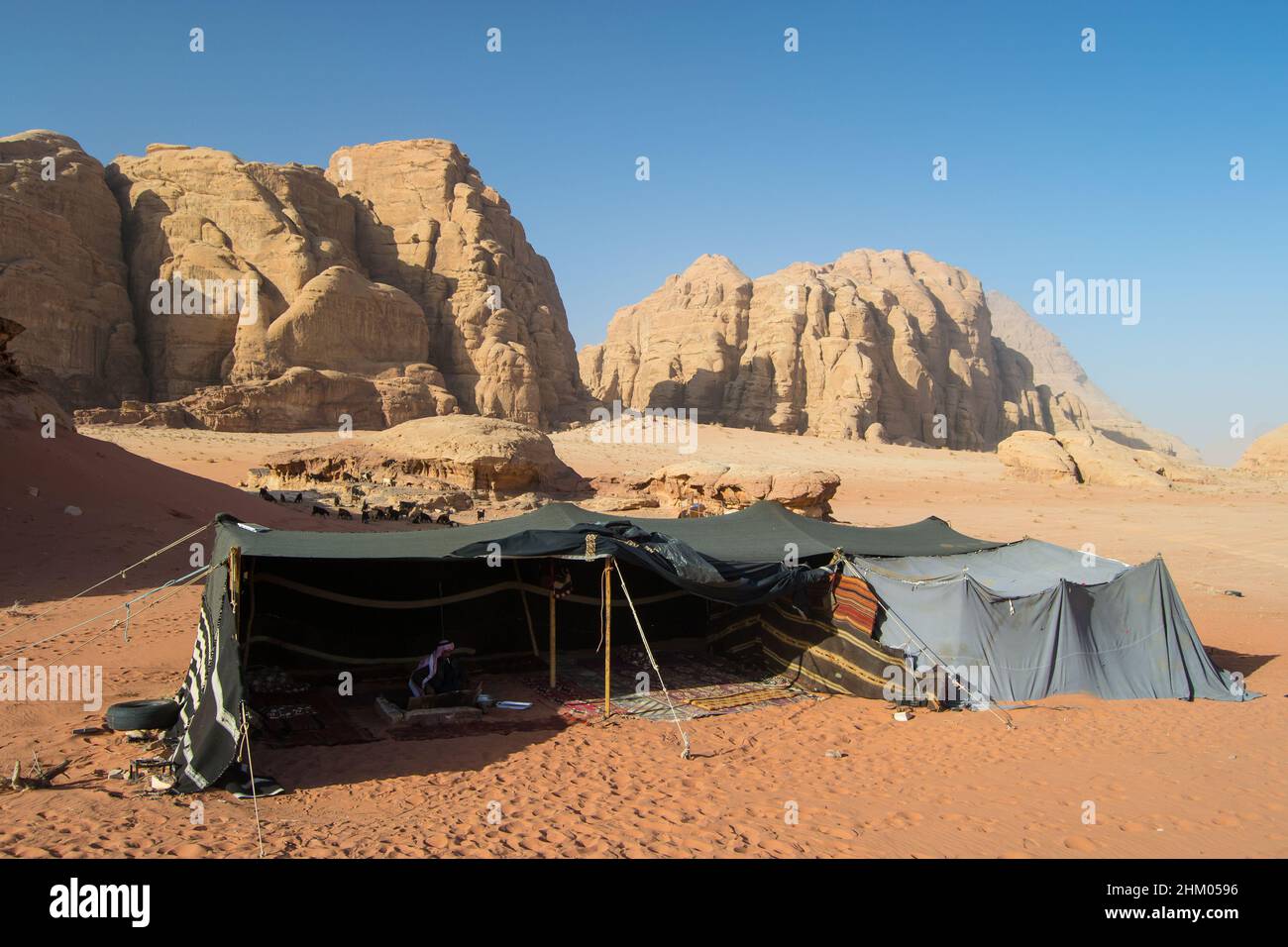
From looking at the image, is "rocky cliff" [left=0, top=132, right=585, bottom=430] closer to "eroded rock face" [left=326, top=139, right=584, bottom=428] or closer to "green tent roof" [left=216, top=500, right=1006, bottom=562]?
"eroded rock face" [left=326, top=139, right=584, bottom=428]

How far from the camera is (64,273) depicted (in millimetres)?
43906

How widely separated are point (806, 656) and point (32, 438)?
58.0 ft

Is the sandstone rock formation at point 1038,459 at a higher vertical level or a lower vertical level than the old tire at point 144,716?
higher

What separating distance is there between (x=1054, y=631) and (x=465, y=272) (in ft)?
173

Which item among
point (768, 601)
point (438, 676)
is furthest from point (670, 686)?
point (438, 676)

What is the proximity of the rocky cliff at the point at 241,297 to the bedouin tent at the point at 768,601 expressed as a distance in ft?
121

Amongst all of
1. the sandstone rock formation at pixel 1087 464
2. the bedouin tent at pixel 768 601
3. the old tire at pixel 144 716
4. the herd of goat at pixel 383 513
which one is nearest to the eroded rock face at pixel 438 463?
the herd of goat at pixel 383 513

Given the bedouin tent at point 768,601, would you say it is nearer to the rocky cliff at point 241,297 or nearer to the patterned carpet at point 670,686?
the patterned carpet at point 670,686

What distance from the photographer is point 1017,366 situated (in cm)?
11394

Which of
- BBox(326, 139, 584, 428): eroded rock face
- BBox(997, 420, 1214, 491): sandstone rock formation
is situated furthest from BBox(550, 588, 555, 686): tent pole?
BBox(326, 139, 584, 428): eroded rock face

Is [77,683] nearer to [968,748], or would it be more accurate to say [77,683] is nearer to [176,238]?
[968,748]

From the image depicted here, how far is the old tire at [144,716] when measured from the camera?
7469mm

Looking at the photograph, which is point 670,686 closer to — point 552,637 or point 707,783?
point 552,637
